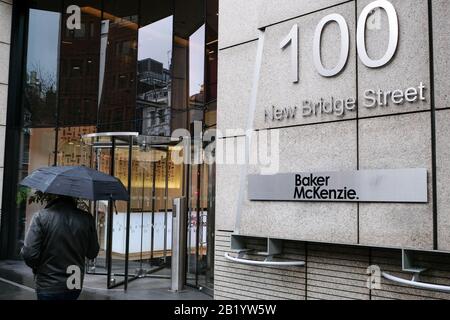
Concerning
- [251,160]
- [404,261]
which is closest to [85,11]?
[251,160]

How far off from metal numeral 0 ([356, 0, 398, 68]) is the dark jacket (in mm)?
3216

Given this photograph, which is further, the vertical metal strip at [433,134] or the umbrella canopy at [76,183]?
the umbrella canopy at [76,183]

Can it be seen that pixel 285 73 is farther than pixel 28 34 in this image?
No

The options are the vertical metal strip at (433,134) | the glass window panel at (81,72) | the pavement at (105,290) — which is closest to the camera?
the vertical metal strip at (433,134)

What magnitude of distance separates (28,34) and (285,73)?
1000 centimetres

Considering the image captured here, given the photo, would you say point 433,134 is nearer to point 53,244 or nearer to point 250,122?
point 250,122

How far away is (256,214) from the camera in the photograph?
5.73 metres

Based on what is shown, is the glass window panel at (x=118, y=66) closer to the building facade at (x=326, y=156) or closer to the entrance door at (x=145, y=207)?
the entrance door at (x=145, y=207)

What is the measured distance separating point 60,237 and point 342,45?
337 cm

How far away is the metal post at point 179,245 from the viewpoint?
9047 mm

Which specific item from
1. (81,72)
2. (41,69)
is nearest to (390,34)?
(81,72)

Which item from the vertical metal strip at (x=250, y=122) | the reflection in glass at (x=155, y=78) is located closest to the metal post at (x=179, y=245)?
the reflection in glass at (x=155, y=78)

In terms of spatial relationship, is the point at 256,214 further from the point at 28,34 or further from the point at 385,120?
the point at 28,34
